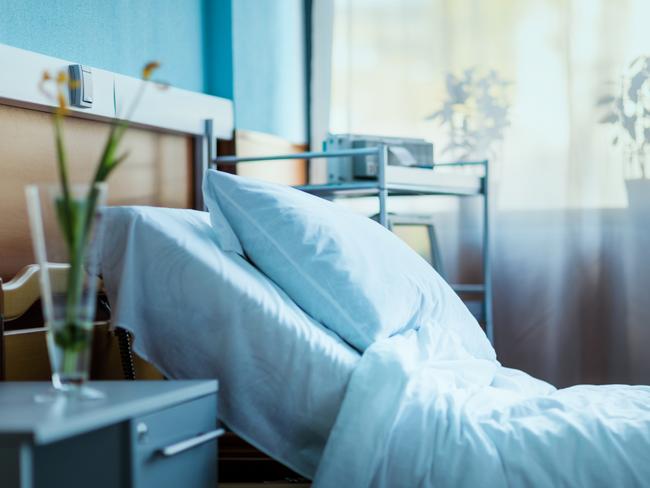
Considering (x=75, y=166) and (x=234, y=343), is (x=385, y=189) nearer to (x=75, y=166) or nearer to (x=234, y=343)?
(x=75, y=166)

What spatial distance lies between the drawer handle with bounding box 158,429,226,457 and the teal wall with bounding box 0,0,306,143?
0.99 m

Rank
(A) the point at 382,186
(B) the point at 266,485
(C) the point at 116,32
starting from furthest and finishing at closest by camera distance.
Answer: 1. (A) the point at 382,186
2. (C) the point at 116,32
3. (B) the point at 266,485

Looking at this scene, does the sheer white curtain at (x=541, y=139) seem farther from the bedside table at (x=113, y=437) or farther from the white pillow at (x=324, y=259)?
the bedside table at (x=113, y=437)

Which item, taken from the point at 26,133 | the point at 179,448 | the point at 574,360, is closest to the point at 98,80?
the point at 26,133

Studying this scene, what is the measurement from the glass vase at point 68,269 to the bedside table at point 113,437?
0.17 ft

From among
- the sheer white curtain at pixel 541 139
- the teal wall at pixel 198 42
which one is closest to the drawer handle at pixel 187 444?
the teal wall at pixel 198 42

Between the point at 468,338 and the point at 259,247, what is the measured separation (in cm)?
49

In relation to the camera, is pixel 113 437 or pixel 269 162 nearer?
pixel 113 437

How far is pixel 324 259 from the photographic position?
1.58 metres

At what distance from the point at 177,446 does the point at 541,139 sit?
2195mm

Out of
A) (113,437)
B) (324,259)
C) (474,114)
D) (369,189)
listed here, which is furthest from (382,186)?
(113,437)

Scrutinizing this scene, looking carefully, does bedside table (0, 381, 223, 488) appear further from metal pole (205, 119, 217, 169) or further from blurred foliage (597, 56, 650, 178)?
blurred foliage (597, 56, 650, 178)

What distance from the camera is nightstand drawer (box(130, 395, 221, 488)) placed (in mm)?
1052

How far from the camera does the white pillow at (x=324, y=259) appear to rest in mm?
1568
